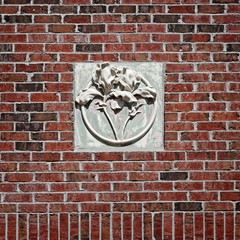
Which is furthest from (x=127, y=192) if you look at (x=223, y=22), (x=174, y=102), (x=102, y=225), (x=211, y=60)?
(x=223, y=22)

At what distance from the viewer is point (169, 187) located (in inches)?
171

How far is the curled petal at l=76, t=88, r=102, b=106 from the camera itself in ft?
14.2

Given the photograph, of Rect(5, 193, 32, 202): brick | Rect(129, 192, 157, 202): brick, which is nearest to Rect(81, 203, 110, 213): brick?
Rect(129, 192, 157, 202): brick

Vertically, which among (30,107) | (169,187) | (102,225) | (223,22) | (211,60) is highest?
(223,22)

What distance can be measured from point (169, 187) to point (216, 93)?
78cm

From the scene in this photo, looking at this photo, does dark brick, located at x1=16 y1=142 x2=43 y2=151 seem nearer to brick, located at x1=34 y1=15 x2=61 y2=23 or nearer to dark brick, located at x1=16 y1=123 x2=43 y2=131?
dark brick, located at x1=16 y1=123 x2=43 y2=131

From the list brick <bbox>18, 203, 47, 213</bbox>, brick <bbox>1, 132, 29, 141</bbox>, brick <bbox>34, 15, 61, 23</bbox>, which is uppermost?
brick <bbox>34, 15, 61, 23</bbox>

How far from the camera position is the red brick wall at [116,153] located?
432cm

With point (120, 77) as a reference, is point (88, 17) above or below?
above

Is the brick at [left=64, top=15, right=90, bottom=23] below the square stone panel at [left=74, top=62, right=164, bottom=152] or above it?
above

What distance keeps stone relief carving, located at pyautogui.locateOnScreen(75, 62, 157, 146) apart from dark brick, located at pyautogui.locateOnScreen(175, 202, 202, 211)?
1.88 feet

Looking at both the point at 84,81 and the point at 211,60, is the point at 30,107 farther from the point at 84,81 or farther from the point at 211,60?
the point at 211,60

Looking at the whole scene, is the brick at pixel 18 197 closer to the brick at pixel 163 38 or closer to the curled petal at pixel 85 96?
the curled petal at pixel 85 96

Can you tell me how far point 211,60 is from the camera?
4.39 metres
